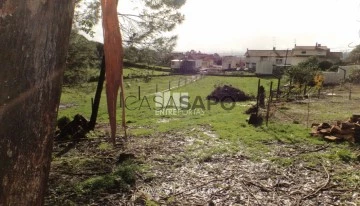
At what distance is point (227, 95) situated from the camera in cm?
2205

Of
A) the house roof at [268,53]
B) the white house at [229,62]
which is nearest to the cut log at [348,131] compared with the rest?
the house roof at [268,53]

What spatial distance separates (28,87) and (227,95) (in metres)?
21.1

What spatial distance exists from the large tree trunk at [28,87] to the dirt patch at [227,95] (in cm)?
2062

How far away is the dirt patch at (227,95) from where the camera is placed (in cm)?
2188

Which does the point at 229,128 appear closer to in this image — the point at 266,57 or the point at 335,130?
the point at 335,130

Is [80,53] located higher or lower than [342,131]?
higher

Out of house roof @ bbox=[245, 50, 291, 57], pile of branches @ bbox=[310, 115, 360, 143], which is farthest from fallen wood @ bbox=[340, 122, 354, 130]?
house roof @ bbox=[245, 50, 291, 57]

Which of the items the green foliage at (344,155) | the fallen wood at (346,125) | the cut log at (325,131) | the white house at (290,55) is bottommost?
the green foliage at (344,155)

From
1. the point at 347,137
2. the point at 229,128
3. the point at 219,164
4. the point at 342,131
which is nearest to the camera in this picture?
the point at 219,164

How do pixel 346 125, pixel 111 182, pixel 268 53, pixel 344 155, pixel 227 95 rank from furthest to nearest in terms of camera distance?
pixel 268 53 < pixel 227 95 < pixel 346 125 < pixel 344 155 < pixel 111 182

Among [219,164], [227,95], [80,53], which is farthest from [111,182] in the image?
[227,95]

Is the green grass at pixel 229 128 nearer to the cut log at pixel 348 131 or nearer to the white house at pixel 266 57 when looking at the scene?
the cut log at pixel 348 131

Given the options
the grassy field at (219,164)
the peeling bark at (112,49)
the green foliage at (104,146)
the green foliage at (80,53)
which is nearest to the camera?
the peeling bark at (112,49)

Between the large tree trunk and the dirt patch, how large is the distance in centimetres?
2062
